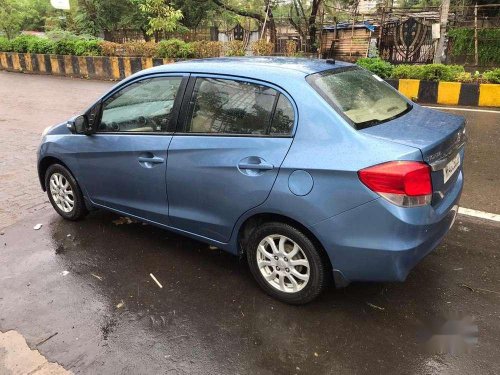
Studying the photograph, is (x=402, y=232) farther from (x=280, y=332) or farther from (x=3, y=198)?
(x=3, y=198)

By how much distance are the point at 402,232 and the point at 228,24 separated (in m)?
28.1

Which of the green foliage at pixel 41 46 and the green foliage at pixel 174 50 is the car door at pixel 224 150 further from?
the green foliage at pixel 41 46

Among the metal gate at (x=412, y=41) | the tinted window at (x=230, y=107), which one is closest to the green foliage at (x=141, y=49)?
the metal gate at (x=412, y=41)

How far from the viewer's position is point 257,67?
3.22 metres

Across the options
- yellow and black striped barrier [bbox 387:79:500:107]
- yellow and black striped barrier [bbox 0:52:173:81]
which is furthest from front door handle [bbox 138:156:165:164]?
yellow and black striped barrier [bbox 0:52:173:81]

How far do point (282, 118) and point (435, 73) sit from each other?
871 centimetres

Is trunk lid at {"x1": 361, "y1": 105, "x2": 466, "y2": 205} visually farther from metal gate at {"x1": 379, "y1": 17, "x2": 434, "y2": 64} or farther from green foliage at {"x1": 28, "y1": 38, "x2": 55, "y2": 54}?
green foliage at {"x1": 28, "y1": 38, "x2": 55, "y2": 54}

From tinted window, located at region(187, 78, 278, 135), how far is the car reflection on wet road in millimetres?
1199

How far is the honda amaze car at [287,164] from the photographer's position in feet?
8.67

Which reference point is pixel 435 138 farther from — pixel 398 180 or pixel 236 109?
pixel 236 109

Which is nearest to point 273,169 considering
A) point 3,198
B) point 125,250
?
point 125,250

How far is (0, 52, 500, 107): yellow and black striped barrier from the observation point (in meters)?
9.59

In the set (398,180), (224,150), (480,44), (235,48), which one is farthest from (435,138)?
(480,44)

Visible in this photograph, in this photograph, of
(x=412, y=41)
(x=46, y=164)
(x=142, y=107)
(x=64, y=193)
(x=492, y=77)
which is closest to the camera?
(x=142, y=107)
